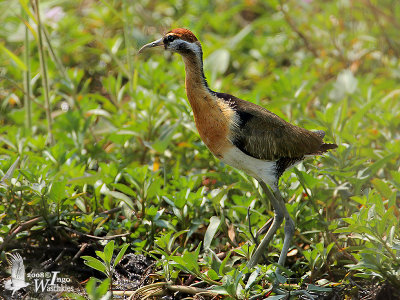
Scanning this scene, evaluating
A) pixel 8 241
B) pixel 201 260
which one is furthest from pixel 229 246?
pixel 8 241

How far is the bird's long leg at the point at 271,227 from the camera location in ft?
11.2

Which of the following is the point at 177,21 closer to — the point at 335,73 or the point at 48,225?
the point at 335,73

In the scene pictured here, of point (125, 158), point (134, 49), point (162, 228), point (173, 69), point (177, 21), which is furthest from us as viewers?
point (177, 21)

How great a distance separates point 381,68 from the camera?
20.4ft

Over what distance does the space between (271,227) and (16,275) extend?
1.61 metres

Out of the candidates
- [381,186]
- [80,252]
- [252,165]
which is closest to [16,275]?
[80,252]

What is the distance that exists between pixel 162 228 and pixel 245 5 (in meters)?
4.01

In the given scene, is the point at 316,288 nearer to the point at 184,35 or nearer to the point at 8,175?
the point at 184,35

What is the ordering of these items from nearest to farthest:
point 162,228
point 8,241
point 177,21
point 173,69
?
point 8,241 < point 162,228 < point 173,69 < point 177,21

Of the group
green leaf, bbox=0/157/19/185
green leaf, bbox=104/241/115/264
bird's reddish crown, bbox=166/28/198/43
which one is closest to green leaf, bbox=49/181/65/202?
green leaf, bbox=0/157/19/185

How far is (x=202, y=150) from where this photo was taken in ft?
14.0

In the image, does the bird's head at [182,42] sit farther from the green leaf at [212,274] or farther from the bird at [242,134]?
the green leaf at [212,274]

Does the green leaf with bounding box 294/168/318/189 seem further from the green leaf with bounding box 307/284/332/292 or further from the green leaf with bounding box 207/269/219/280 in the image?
the green leaf with bounding box 207/269/219/280

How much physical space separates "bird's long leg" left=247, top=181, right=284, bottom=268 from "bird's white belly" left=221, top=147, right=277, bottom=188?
6.6 inches
